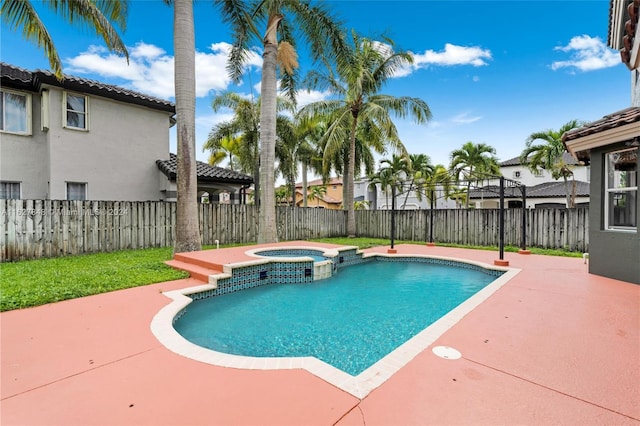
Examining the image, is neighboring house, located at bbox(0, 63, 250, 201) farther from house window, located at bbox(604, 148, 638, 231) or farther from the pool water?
house window, located at bbox(604, 148, 638, 231)

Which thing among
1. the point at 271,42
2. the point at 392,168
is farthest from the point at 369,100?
the point at 392,168

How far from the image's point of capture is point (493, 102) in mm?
18219

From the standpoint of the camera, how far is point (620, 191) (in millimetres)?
6293

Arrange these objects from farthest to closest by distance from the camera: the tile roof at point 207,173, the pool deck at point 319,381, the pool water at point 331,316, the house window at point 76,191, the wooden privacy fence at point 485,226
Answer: the tile roof at point 207,173
the wooden privacy fence at point 485,226
the house window at point 76,191
the pool water at point 331,316
the pool deck at point 319,381

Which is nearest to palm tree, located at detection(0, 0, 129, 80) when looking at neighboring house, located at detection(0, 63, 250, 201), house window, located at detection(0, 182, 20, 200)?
neighboring house, located at detection(0, 63, 250, 201)

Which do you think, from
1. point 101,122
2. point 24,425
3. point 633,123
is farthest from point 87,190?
point 633,123

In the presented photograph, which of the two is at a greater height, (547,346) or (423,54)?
(423,54)

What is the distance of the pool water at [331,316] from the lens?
13.1ft

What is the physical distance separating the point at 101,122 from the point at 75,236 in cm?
527

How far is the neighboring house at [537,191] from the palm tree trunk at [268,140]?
60.5 ft

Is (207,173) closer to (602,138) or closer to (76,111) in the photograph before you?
(76,111)

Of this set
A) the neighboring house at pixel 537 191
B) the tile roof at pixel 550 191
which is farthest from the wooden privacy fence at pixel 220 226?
the tile roof at pixel 550 191

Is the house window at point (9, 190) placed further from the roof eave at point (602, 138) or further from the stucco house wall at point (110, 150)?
the roof eave at point (602, 138)

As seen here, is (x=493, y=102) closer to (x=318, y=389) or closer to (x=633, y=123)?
(x=633, y=123)
